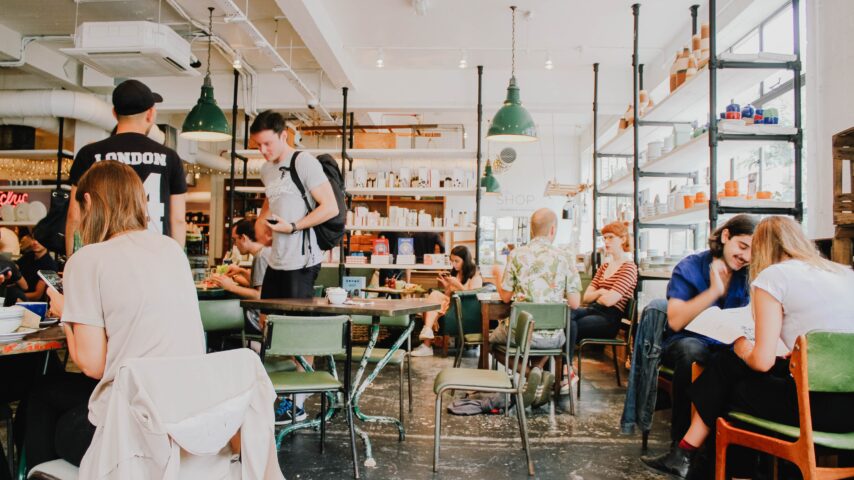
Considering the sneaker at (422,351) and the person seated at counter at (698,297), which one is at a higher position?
the person seated at counter at (698,297)

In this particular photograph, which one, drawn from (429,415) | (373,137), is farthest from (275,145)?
(373,137)

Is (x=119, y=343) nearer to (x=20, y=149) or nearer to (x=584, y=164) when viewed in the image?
(x=20, y=149)

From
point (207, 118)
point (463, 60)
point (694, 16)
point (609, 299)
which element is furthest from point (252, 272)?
point (694, 16)

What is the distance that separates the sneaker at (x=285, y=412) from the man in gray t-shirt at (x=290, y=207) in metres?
0.85

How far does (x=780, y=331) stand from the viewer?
2.31 m

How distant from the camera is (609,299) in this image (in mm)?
4953

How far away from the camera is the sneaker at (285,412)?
3.80 m

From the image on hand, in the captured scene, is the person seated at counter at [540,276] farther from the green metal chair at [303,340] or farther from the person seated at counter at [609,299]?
the green metal chair at [303,340]

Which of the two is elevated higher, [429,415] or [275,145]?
[275,145]

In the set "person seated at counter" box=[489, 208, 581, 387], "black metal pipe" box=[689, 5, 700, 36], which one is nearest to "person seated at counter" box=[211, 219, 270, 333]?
"person seated at counter" box=[489, 208, 581, 387]

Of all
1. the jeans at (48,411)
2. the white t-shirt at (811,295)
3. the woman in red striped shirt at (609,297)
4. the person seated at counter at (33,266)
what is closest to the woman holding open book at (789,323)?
the white t-shirt at (811,295)

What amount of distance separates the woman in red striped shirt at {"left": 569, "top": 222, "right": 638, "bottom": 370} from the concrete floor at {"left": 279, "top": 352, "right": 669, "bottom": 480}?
23.4 inches

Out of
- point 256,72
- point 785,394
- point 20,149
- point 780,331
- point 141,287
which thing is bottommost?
point 785,394

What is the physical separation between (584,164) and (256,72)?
24.6 feet
